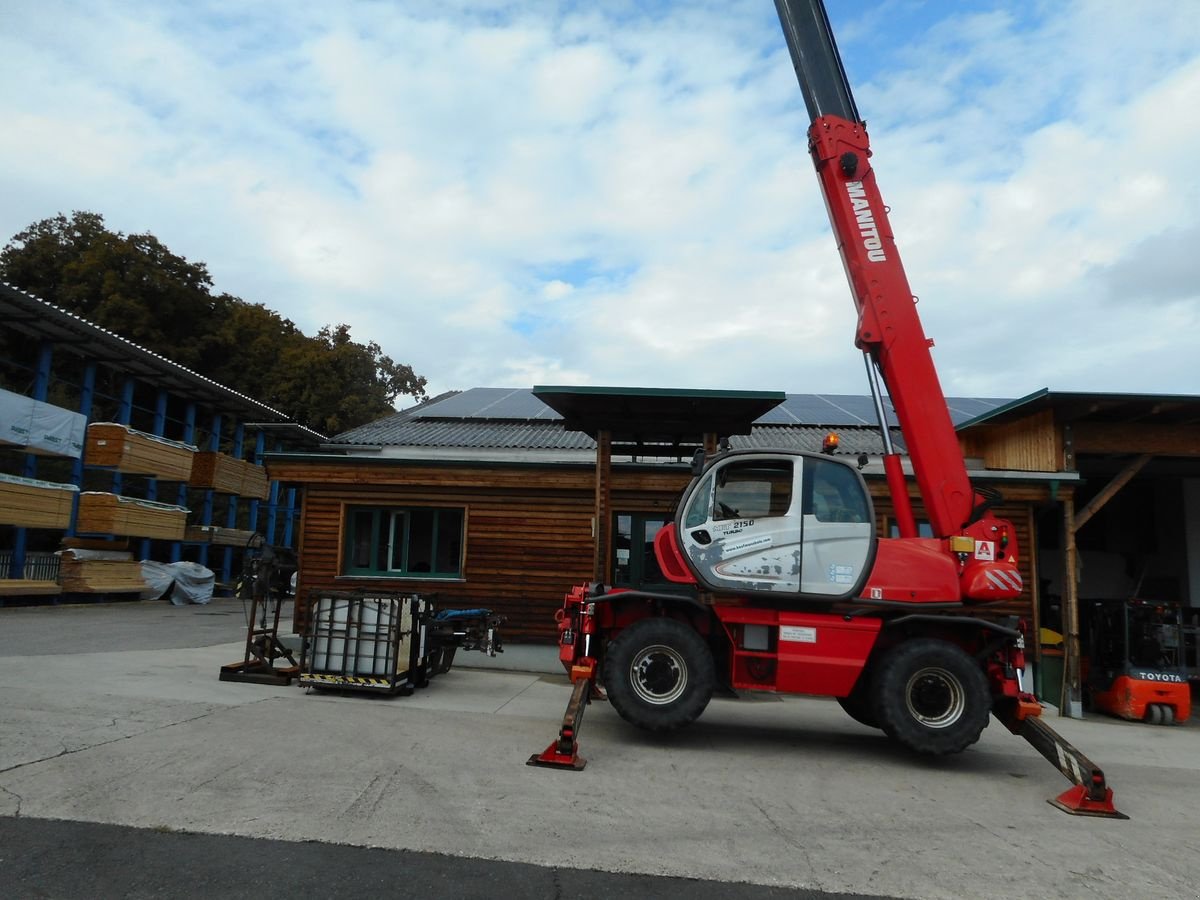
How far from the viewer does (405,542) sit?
1295 centimetres

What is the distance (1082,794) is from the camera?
20.3 feet

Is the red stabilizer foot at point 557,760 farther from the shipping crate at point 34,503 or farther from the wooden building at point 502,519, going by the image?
the shipping crate at point 34,503

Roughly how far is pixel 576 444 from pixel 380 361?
33246mm

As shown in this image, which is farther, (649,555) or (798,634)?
(649,555)


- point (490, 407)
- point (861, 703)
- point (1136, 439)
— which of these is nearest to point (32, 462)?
point (490, 407)

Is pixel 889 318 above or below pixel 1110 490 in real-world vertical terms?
Answer: above

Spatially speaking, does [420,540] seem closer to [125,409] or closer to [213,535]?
[125,409]

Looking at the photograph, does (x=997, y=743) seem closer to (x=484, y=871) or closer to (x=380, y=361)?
(x=484, y=871)

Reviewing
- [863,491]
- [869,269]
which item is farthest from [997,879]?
[869,269]

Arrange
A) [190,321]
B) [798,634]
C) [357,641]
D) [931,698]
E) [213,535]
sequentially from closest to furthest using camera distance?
[931,698] < [798,634] < [357,641] < [213,535] < [190,321]

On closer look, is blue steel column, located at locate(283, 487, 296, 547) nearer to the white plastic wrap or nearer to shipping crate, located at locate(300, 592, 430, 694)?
the white plastic wrap

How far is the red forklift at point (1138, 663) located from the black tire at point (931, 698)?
632 centimetres

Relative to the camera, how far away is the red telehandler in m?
7.16

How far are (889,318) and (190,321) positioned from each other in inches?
1666
